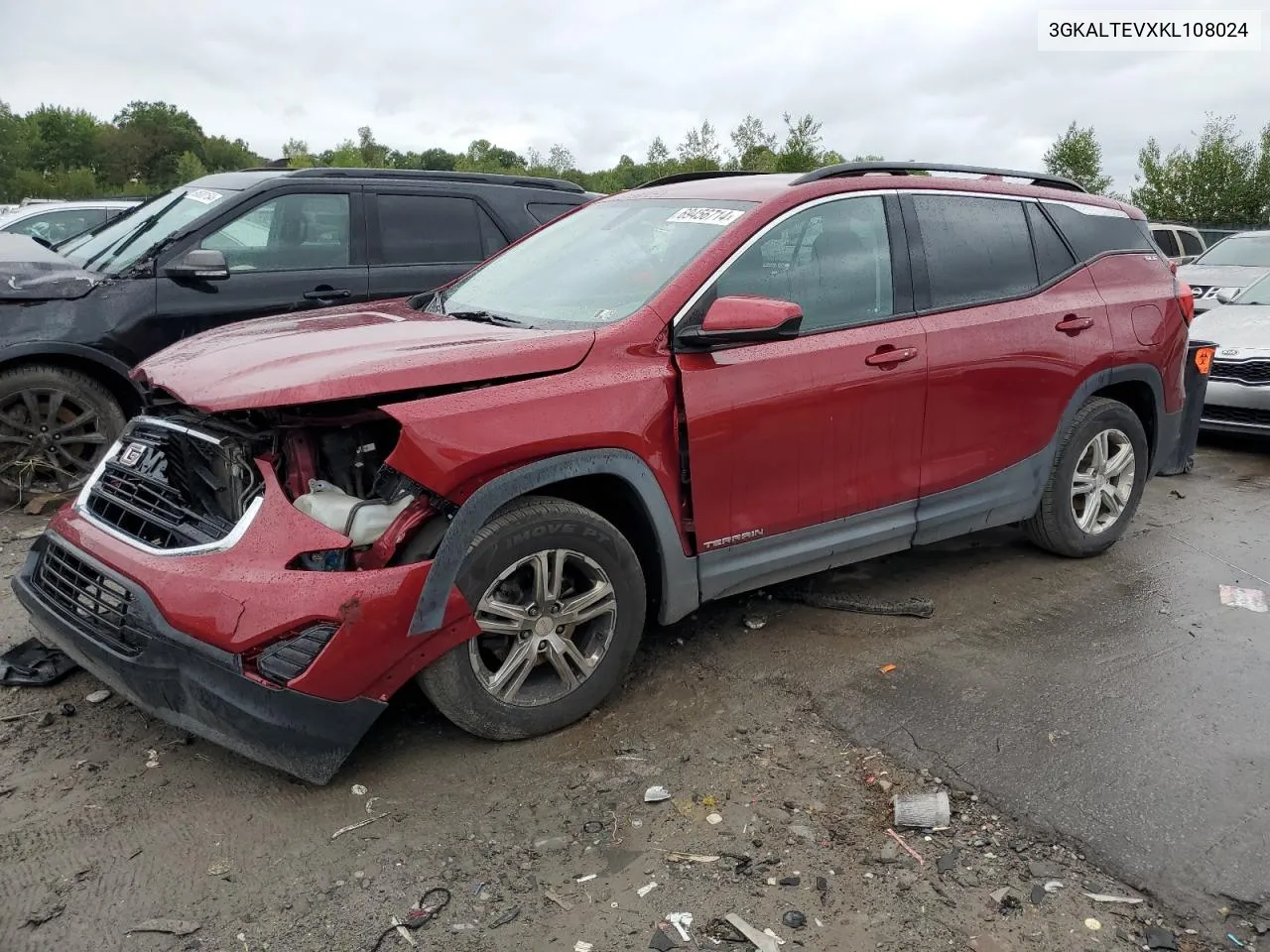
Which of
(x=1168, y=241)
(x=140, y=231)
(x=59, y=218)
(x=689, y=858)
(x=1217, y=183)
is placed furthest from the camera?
(x=1217, y=183)

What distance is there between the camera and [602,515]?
3484 mm

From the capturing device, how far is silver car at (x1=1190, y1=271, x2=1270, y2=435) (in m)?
7.41

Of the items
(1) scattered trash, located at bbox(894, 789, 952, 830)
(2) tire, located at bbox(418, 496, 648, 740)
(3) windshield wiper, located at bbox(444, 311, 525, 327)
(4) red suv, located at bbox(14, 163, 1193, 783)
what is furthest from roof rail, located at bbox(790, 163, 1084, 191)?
(1) scattered trash, located at bbox(894, 789, 952, 830)

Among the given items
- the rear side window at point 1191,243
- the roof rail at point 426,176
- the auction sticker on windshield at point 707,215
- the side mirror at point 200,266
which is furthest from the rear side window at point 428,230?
the rear side window at point 1191,243

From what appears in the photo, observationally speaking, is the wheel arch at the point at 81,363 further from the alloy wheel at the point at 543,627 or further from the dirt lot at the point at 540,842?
the alloy wheel at the point at 543,627

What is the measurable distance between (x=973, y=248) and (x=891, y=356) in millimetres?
861

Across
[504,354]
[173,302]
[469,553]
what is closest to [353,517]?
[469,553]

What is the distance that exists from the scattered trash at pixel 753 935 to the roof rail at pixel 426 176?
16.9 ft

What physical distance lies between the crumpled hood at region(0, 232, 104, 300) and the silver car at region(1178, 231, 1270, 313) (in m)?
10.4

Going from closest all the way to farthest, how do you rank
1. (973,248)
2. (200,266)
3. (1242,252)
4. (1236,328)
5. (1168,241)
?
(973,248), (200,266), (1236,328), (1242,252), (1168,241)

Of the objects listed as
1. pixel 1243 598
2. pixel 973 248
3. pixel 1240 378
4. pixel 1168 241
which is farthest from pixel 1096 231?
pixel 1168 241

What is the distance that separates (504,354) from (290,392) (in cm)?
66

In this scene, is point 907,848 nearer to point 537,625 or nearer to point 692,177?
point 537,625

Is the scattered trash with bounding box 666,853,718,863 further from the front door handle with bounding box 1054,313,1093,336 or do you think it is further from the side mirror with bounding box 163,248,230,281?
the side mirror with bounding box 163,248,230,281
